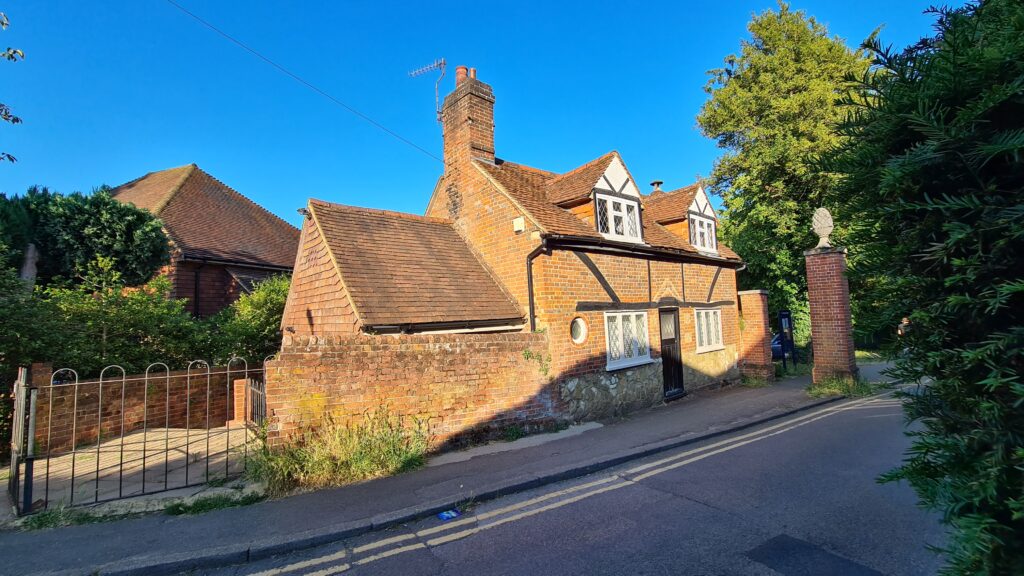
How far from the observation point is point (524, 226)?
9.70m

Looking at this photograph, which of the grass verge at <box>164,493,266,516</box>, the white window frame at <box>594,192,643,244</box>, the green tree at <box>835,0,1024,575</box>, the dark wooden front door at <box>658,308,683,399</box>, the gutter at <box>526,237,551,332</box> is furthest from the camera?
the dark wooden front door at <box>658,308,683,399</box>

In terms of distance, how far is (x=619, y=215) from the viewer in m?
11.7

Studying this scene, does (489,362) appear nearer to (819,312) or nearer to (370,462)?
(370,462)

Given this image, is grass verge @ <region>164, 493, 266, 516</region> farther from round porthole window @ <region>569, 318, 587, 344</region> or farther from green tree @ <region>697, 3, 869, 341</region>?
green tree @ <region>697, 3, 869, 341</region>

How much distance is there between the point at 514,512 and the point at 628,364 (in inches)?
241

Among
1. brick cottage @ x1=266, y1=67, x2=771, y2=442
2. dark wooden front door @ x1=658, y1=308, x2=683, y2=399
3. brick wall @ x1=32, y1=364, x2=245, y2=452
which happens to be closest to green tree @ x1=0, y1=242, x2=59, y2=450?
brick wall @ x1=32, y1=364, x2=245, y2=452

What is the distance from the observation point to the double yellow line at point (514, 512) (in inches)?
166

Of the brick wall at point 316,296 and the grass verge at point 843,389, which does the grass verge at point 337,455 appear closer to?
the brick wall at point 316,296

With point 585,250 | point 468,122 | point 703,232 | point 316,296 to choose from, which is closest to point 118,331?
point 316,296

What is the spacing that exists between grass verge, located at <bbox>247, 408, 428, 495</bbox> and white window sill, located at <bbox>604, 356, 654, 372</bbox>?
486 centimetres

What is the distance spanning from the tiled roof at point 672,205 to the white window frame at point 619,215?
304cm

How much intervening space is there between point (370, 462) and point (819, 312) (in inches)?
463

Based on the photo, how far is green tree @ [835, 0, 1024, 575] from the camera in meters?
2.04

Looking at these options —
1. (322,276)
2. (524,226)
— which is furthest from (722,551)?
(322,276)
